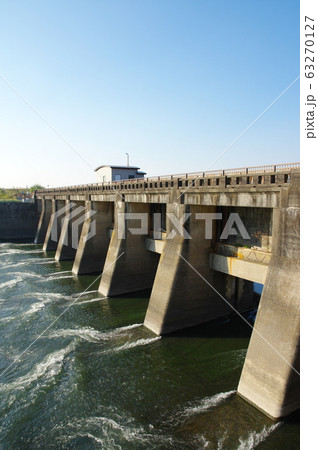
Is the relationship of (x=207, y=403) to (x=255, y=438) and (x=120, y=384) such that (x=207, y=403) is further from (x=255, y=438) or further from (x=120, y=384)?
(x=120, y=384)

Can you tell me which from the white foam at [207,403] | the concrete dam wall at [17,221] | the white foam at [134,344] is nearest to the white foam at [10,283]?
the white foam at [134,344]

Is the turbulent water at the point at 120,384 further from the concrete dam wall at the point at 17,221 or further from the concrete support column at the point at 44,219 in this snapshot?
the concrete dam wall at the point at 17,221

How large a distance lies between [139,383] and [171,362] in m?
2.54

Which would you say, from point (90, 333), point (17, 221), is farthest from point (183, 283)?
point (17, 221)

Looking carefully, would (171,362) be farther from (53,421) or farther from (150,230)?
(150,230)

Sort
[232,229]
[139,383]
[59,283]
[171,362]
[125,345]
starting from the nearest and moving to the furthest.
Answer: [139,383], [171,362], [125,345], [232,229], [59,283]

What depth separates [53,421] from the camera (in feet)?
43.2

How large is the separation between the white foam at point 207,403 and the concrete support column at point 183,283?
6500 millimetres

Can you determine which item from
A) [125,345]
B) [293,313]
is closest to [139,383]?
[125,345]

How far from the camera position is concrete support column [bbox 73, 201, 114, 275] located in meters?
35.3

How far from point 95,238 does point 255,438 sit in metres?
27.1

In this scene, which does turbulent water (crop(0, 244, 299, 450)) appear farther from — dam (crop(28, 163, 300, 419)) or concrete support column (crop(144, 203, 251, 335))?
dam (crop(28, 163, 300, 419))

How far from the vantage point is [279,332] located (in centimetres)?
1312
